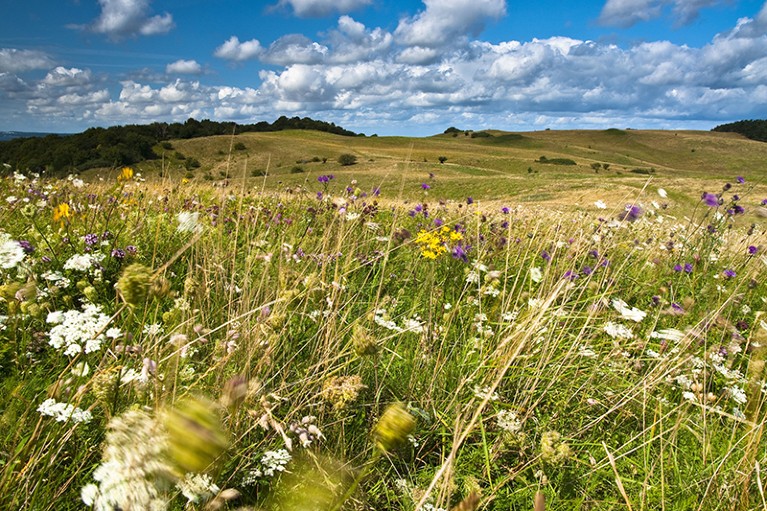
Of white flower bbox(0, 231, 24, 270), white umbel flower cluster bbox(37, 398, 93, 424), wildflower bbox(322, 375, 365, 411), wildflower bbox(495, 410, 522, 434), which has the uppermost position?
white flower bbox(0, 231, 24, 270)

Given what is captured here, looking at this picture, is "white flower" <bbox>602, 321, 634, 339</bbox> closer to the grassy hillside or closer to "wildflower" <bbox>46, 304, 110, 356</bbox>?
"wildflower" <bbox>46, 304, 110, 356</bbox>

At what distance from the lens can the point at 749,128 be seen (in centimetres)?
10475

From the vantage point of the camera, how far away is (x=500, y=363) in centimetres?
197

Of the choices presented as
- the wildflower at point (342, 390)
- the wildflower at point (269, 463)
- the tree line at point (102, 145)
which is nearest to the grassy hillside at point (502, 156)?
the tree line at point (102, 145)

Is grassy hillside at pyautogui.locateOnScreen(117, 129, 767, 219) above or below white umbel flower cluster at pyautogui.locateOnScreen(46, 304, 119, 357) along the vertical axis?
above

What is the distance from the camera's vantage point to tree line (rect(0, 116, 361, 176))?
48.5 m

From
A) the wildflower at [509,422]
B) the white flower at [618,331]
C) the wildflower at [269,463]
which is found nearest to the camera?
the wildflower at [269,463]

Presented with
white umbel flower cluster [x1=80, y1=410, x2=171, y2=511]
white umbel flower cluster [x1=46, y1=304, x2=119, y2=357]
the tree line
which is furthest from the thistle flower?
the tree line

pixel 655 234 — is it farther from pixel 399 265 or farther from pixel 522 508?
pixel 522 508

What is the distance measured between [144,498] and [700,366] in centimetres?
261

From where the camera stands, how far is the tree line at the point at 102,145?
4847cm

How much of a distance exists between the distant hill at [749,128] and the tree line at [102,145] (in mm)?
108015

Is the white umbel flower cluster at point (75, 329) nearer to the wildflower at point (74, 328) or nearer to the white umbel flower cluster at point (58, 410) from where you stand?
the wildflower at point (74, 328)

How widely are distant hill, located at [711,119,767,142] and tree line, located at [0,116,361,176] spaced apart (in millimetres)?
108015
